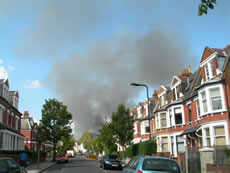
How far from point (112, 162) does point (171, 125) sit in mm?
9019

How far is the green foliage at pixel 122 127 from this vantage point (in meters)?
37.1

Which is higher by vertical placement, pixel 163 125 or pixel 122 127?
pixel 163 125

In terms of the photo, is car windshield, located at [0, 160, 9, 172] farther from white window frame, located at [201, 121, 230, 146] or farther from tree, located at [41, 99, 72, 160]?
tree, located at [41, 99, 72, 160]

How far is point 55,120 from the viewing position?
168ft

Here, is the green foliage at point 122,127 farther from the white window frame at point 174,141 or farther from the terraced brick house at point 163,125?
the white window frame at point 174,141

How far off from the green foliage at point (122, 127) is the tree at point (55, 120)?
17275 millimetres

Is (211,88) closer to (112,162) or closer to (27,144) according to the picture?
(112,162)

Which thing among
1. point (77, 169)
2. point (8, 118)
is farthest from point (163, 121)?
point (8, 118)

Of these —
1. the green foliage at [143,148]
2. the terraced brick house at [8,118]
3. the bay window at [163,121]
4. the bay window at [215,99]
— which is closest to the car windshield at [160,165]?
the bay window at [215,99]

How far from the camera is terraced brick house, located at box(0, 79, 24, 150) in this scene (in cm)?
3272

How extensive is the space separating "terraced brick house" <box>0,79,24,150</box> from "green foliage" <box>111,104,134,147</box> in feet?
50.0

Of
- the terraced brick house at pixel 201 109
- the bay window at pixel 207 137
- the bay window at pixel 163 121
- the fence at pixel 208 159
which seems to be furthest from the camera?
the bay window at pixel 163 121

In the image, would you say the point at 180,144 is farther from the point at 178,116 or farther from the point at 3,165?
the point at 3,165

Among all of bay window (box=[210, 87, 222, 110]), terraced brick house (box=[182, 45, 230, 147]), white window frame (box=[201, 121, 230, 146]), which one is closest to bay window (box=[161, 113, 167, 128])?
terraced brick house (box=[182, 45, 230, 147])
